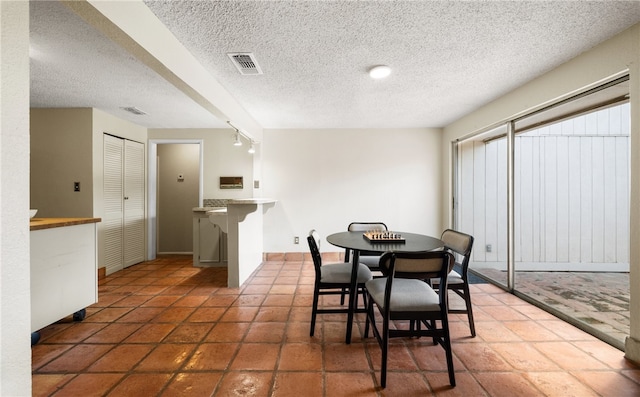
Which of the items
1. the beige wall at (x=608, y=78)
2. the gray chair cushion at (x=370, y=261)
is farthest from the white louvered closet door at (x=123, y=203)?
the beige wall at (x=608, y=78)

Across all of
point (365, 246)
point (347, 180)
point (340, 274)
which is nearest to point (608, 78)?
point (365, 246)

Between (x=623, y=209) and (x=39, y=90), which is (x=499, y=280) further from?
(x=39, y=90)

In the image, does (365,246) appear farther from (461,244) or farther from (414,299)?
(461,244)

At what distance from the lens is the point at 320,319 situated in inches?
105

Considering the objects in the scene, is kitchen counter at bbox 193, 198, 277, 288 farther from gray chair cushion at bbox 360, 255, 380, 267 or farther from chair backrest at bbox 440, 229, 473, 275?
chair backrest at bbox 440, 229, 473, 275

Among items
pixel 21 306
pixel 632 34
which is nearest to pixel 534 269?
pixel 632 34

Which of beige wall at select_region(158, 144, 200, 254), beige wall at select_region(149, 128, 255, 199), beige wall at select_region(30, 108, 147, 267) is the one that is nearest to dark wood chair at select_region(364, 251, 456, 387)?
beige wall at select_region(149, 128, 255, 199)

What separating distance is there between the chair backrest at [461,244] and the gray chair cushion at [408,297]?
0.42m

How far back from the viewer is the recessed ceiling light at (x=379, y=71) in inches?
103

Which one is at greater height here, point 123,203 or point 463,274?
point 123,203

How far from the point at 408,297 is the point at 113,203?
4437mm

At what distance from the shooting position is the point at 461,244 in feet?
7.84

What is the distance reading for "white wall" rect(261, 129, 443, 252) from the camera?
5.09 m

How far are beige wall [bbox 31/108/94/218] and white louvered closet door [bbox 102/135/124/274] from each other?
26 cm
